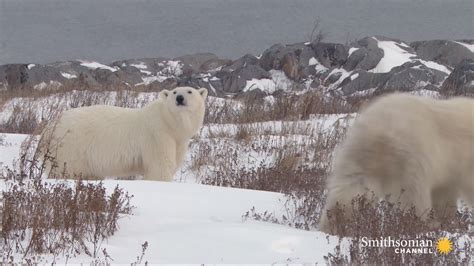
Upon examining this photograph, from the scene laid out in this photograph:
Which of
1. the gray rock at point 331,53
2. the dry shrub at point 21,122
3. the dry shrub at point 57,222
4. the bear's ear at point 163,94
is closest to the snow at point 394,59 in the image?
the gray rock at point 331,53

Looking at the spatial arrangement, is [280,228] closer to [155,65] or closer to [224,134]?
[224,134]

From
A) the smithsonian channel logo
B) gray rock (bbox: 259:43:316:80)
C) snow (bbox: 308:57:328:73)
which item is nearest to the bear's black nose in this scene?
the smithsonian channel logo

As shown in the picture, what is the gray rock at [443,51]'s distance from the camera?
39688 mm

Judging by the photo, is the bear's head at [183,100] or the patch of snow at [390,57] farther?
the patch of snow at [390,57]

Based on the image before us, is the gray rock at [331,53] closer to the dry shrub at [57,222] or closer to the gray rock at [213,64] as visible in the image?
the gray rock at [213,64]

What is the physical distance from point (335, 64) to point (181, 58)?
2138 centimetres

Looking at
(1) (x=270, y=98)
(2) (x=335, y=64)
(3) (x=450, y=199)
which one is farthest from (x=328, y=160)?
(2) (x=335, y=64)

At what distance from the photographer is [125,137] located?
8648mm

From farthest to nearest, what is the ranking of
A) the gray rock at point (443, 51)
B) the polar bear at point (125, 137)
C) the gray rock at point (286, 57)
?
the gray rock at point (443, 51), the gray rock at point (286, 57), the polar bear at point (125, 137)

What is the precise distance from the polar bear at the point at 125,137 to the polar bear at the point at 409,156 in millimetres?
4146

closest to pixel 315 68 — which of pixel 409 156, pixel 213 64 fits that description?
pixel 213 64

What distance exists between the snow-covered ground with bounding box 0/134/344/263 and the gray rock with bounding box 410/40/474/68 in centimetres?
3548

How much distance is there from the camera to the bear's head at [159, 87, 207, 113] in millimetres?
8852

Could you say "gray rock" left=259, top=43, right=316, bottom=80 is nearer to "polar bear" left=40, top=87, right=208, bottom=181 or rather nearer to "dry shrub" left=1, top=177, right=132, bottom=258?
"polar bear" left=40, top=87, right=208, bottom=181
